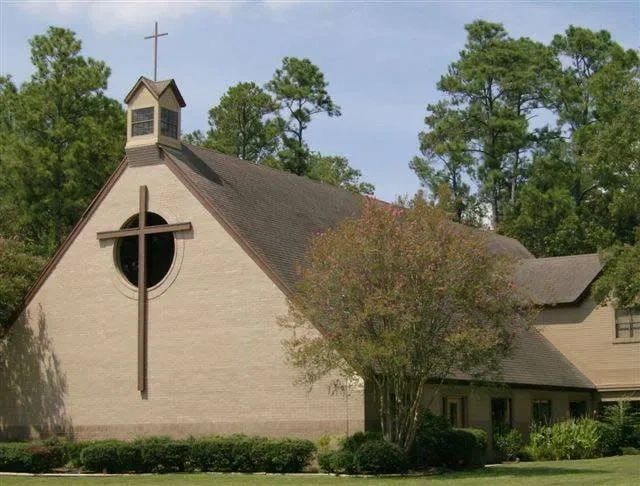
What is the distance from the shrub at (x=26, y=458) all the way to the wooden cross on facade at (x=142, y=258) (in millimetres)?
3876

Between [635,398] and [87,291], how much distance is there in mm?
23537

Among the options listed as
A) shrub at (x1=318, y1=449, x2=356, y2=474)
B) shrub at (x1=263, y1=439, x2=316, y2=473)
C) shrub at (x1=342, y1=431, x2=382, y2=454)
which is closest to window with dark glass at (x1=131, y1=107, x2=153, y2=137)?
shrub at (x1=263, y1=439, x2=316, y2=473)

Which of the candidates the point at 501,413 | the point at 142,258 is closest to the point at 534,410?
the point at 501,413

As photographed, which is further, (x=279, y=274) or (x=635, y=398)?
(x=635, y=398)

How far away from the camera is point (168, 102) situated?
1484 inches

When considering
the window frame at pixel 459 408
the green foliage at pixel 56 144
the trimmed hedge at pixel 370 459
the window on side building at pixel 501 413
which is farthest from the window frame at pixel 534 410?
the green foliage at pixel 56 144

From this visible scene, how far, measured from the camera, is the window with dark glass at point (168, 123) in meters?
37.4

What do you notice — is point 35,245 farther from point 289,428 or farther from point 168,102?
point 289,428

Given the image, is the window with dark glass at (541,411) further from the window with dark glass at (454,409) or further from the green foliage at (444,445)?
the green foliage at (444,445)

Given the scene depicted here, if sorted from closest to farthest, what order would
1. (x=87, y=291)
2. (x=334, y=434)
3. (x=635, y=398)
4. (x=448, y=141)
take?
1. (x=334, y=434)
2. (x=87, y=291)
3. (x=635, y=398)
4. (x=448, y=141)

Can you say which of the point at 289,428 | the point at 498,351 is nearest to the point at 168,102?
Answer: the point at 289,428

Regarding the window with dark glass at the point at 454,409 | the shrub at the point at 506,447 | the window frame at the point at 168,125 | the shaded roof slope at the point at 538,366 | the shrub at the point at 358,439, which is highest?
the window frame at the point at 168,125

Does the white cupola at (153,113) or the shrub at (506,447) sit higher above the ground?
the white cupola at (153,113)

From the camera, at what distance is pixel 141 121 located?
3775cm
